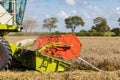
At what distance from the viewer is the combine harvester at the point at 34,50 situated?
8.30 m

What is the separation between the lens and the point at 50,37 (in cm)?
893

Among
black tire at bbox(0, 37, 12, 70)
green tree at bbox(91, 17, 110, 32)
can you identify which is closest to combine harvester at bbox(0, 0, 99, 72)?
black tire at bbox(0, 37, 12, 70)

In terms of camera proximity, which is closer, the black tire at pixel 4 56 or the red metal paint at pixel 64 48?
the black tire at pixel 4 56

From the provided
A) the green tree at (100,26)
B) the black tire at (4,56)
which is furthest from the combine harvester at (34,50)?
the green tree at (100,26)

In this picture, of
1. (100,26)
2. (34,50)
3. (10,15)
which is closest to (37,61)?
(34,50)

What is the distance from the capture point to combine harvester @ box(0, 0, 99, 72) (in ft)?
27.2

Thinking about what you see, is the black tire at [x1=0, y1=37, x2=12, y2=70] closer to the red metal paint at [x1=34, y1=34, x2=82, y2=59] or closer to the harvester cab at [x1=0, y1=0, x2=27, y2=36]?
the harvester cab at [x1=0, y1=0, x2=27, y2=36]

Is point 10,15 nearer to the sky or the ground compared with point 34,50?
nearer to the sky

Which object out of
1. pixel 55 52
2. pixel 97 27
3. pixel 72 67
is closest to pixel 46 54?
pixel 55 52

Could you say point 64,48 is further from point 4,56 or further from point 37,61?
point 4,56

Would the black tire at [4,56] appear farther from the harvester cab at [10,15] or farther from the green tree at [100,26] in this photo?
the green tree at [100,26]

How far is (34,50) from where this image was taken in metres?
8.55

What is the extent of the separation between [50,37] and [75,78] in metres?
2.25

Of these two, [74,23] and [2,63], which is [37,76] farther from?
[74,23]
